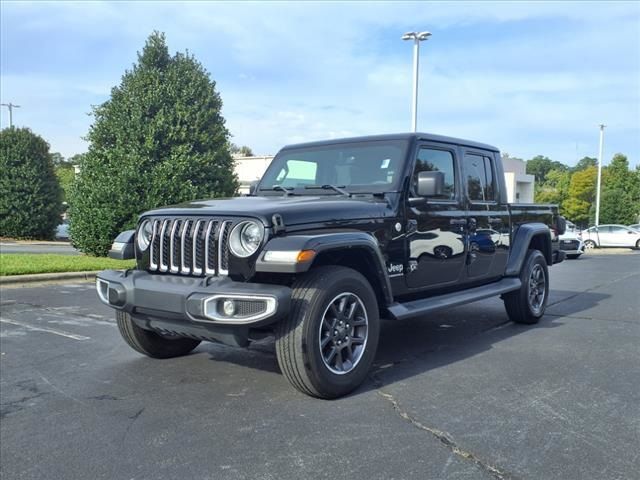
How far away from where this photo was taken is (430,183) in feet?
15.7

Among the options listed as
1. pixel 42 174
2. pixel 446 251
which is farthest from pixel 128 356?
pixel 42 174

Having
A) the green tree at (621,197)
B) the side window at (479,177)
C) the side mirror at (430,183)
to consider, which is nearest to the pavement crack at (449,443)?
the side mirror at (430,183)

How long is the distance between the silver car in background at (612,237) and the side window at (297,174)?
2709 cm

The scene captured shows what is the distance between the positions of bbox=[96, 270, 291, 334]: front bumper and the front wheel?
20 centimetres

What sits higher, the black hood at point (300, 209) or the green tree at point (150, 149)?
the green tree at point (150, 149)

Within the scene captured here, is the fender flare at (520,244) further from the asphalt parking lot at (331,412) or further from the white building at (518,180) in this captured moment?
the white building at (518,180)

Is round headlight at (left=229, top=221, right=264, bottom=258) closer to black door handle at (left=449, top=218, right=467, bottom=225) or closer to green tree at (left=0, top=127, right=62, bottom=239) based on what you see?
black door handle at (left=449, top=218, right=467, bottom=225)

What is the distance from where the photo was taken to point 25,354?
18.0 feet

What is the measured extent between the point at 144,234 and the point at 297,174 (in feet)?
5.37

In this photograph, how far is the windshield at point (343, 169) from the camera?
16.7 ft

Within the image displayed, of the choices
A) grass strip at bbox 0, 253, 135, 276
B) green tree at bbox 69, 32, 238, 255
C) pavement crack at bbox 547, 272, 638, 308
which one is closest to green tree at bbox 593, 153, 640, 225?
pavement crack at bbox 547, 272, 638, 308

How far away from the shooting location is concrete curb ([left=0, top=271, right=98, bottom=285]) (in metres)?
9.79

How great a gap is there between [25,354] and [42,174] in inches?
878

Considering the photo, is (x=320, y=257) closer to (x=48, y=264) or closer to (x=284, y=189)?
(x=284, y=189)
